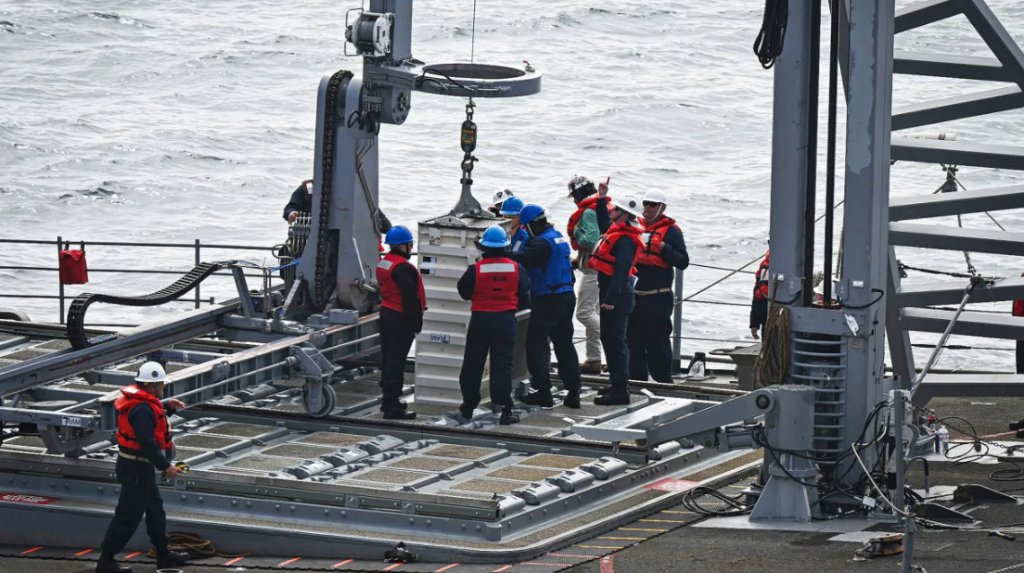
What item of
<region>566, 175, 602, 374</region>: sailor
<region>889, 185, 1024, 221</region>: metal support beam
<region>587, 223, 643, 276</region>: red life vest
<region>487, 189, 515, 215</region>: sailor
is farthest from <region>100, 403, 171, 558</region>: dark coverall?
<region>889, 185, 1024, 221</region>: metal support beam

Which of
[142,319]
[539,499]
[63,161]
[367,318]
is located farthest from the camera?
[63,161]

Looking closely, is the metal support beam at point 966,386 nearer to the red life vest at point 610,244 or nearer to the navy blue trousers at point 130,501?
the red life vest at point 610,244

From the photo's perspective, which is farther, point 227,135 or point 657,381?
point 227,135

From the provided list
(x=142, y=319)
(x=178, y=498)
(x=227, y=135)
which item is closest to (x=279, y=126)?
(x=227, y=135)

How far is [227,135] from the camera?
172 feet

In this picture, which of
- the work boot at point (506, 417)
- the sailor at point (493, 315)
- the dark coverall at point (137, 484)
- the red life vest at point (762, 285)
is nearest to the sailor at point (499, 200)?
the sailor at point (493, 315)

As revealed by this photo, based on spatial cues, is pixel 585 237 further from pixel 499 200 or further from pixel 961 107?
pixel 961 107

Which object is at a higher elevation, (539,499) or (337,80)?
(337,80)

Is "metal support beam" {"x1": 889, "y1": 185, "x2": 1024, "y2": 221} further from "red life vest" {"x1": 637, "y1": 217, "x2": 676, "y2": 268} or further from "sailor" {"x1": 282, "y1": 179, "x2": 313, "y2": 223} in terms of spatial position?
"sailor" {"x1": 282, "y1": 179, "x2": 313, "y2": 223}

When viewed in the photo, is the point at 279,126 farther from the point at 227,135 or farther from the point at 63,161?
the point at 63,161

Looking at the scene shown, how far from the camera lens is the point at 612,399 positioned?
1716cm

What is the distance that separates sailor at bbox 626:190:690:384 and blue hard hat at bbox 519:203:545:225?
4.24 ft

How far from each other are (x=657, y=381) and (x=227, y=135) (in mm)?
35667

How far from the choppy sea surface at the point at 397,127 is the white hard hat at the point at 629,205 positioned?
579 inches
